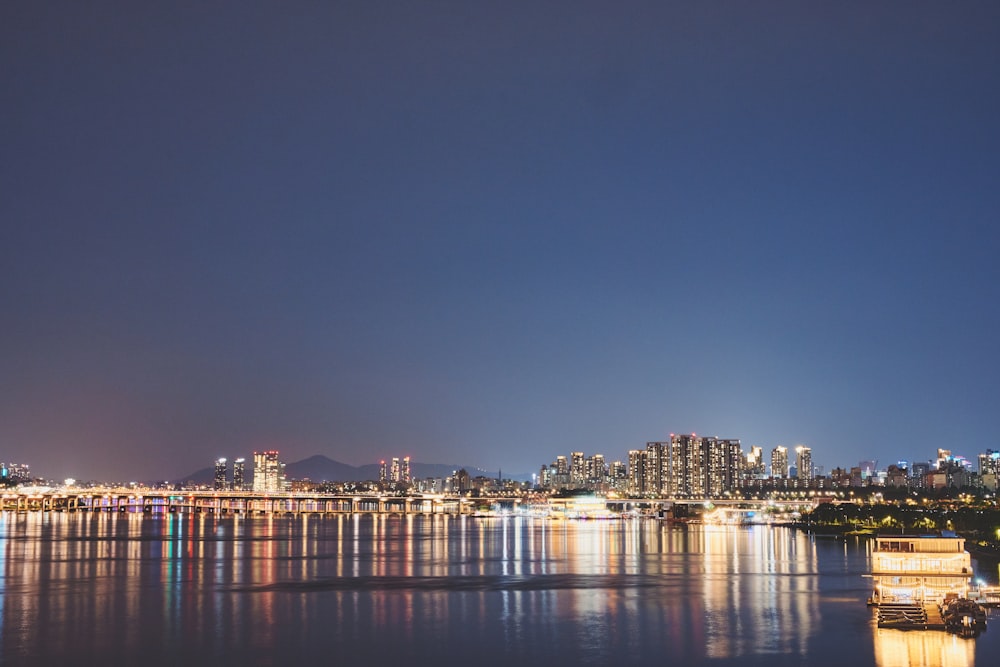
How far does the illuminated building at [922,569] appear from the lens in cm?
3109

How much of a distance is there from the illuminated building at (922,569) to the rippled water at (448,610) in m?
1.48

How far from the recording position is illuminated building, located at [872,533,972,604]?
31.1m

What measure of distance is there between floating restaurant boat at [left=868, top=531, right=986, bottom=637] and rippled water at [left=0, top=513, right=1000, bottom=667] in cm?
112

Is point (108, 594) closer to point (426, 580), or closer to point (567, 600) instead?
point (426, 580)

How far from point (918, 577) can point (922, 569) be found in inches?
12.6

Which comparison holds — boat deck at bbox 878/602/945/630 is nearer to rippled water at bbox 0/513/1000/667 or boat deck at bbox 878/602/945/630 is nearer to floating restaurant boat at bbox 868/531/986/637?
floating restaurant boat at bbox 868/531/986/637

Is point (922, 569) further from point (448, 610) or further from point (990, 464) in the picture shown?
point (990, 464)

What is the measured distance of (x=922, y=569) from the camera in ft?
102

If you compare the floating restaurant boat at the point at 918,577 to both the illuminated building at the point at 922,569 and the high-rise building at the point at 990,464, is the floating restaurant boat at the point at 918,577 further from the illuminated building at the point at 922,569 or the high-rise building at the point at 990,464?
the high-rise building at the point at 990,464

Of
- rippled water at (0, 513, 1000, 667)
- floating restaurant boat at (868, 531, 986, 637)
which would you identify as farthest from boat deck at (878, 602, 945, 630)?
rippled water at (0, 513, 1000, 667)

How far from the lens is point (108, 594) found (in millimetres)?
39812

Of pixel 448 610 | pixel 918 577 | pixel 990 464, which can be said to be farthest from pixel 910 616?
pixel 990 464

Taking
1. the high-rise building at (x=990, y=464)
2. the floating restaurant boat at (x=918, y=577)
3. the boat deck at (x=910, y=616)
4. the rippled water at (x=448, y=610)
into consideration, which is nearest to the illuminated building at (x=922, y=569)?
the floating restaurant boat at (x=918, y=577)

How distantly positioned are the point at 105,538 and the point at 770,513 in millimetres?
100399
